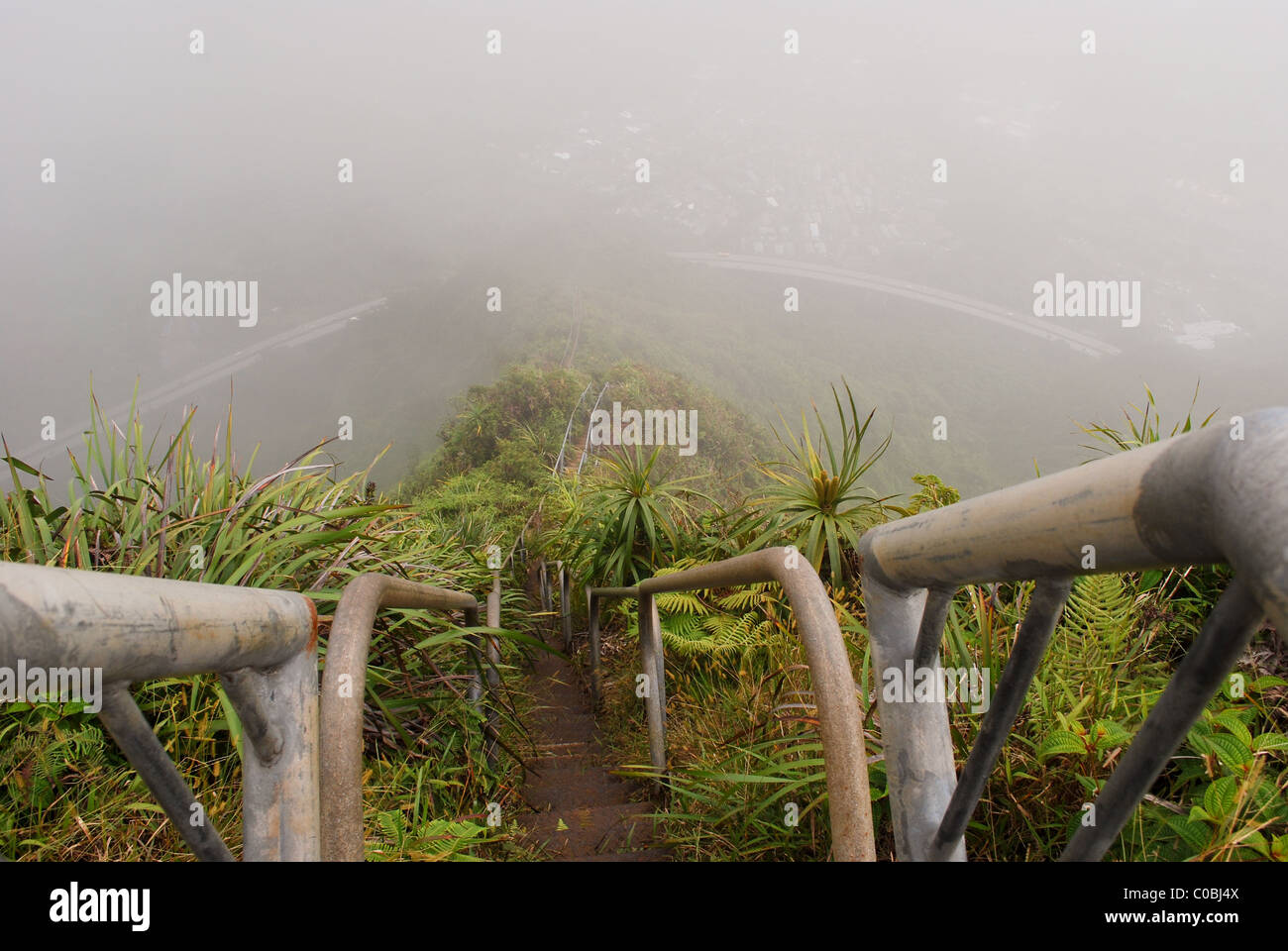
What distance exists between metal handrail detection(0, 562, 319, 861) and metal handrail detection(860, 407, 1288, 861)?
0.56 m

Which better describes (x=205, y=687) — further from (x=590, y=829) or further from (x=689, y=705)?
(x=689, y=705)

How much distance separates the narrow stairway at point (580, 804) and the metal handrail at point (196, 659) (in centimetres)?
130

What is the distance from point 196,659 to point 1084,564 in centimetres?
64

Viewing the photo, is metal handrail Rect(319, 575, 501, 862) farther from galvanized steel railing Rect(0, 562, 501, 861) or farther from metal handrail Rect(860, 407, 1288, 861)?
metal handrail Rect(860, 407, 1288, 861)

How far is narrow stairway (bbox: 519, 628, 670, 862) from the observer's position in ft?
8.00

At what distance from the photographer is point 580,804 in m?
3.15

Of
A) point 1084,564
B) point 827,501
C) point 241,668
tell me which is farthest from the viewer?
point 827,501

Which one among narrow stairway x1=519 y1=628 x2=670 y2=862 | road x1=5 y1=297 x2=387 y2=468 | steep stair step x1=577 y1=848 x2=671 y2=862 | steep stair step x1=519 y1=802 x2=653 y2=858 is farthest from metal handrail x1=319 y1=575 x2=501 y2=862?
road x1=5 y1=297 x2=387 y2=468

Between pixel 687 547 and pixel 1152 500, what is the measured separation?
5.56m

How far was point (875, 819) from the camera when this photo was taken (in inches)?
A: 71.8

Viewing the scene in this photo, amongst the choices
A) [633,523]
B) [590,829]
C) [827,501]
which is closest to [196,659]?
[590,829]

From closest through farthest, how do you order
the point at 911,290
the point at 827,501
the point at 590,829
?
the point at 590,829 < the point at 827,501 < the point at 911,290
